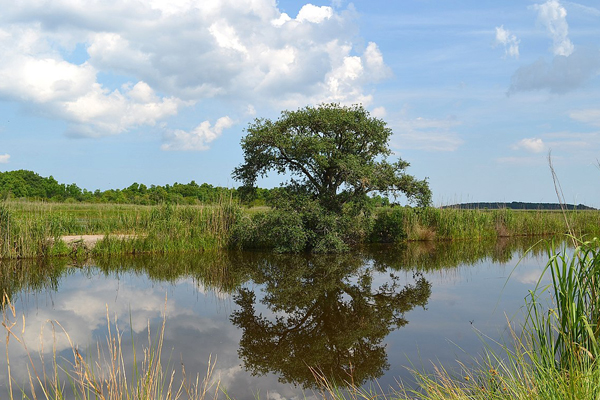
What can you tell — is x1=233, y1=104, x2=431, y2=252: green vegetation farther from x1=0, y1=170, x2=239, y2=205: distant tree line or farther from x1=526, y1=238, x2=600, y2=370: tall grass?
x1=0, y1=170, x2=239, y2=205: distant tree line

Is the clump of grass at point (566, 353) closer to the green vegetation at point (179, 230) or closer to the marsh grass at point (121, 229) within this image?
the green vegetation at point (179, 230)

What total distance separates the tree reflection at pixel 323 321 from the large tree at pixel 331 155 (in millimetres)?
3750

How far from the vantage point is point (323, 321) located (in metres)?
6.62

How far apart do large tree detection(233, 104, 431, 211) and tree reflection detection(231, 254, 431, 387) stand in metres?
3.75

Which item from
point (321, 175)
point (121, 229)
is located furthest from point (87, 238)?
point (321, 175)

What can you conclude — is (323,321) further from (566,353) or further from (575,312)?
(575,312)

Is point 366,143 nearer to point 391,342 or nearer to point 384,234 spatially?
point 384,234

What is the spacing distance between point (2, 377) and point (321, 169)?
36.1ft

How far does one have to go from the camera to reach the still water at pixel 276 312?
16.0ft

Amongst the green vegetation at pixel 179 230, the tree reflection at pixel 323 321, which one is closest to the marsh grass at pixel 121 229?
the green vegetation at pixel 179 230

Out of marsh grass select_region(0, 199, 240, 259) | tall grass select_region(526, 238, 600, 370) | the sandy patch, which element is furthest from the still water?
the sandy patch

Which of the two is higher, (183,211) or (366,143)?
(366,143)

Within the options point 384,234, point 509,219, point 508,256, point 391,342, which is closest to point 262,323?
point 391,342

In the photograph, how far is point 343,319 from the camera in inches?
265
